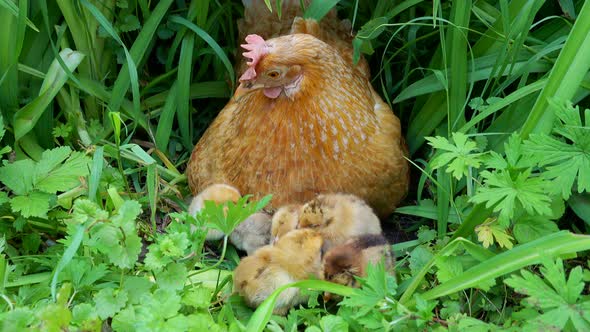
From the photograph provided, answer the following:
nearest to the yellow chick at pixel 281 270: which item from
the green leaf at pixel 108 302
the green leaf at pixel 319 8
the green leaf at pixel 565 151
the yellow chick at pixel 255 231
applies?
the yellow chick at pixel 255 231

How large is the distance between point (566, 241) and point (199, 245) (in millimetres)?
1098

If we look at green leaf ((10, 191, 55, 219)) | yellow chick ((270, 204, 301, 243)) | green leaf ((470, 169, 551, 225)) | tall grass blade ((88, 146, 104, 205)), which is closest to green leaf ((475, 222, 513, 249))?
green leaf ((470, 169, 551, 225))

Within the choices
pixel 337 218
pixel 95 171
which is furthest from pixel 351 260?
pixel 95 171

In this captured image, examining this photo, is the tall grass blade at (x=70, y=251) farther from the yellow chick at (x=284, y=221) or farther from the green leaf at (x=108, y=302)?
the yellow chick at (x=284, y=221)

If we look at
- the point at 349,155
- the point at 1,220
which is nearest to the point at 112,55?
the point at 1,220

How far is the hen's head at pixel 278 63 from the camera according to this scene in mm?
2549

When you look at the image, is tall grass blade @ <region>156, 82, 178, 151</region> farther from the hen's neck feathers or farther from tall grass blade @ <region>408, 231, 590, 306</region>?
tall grass blade @ <region>408, 231, 590, 306</region>

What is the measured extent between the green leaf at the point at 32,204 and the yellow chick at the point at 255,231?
712mm

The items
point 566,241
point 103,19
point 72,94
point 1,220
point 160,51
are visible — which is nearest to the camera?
point 566,241

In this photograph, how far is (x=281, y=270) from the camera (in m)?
2.29

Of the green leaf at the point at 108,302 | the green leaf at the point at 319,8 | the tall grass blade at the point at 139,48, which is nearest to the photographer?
the green leaf at the point at 108,302

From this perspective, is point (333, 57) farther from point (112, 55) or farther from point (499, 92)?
point (112, 55)

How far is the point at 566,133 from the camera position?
2.05 m

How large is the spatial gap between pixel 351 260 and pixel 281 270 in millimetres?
232
